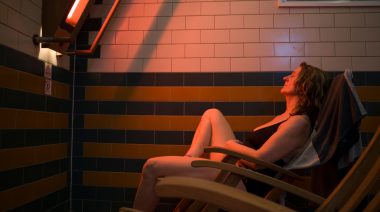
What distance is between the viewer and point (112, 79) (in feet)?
8.05

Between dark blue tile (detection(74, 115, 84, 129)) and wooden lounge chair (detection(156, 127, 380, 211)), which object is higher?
dark blue tile (detection(74, 115, 84, 129))

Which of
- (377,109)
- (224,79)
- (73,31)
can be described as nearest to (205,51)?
(224,79)

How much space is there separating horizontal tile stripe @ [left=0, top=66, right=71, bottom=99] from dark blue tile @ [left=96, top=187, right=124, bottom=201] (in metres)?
0.81

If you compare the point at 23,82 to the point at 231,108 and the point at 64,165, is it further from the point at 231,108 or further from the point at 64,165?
the point at 231,108

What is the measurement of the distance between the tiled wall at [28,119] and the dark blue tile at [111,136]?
28cm

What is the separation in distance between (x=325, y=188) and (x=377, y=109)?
3.31ft

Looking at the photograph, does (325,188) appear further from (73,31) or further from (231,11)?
(73,31)

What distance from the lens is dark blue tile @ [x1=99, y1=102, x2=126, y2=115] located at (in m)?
2.43

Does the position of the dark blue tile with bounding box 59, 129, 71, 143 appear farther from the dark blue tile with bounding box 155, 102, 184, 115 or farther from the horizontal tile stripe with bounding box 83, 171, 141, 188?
the dark blue tile with bounding box 155, 102, 184, 115

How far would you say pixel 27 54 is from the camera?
Answer: 5.98 feet

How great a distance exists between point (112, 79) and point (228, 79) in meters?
0.92

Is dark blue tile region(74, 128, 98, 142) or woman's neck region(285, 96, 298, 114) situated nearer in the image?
woman's neck region(285, 96, 298, 114)

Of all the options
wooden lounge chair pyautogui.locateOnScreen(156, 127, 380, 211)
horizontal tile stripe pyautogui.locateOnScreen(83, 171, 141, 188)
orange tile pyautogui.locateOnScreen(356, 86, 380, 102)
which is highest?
orange tile pyautogui.locateOnScreen(356, 86, 380, 102)

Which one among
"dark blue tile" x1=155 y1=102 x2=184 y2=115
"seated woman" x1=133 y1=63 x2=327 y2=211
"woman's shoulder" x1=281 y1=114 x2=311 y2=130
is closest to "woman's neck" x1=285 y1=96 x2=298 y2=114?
"seated woman" x1=133 y1=63 x2=327 y2=211
